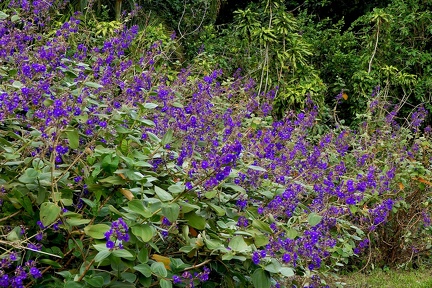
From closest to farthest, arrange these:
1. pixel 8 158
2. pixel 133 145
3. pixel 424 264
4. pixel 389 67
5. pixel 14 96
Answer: pixel 8 158 → pixel 14 96 → pixel 133 145 → pixel 424 264 → pixel 389 67

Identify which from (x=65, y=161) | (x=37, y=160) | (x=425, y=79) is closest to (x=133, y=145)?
(x=65, y=161)

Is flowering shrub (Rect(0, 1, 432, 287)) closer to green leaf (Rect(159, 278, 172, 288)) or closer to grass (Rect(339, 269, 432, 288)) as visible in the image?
green leaf (Rect(159, 278, 172, 288))

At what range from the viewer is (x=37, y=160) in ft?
6.47

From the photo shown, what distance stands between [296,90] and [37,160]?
236 inches

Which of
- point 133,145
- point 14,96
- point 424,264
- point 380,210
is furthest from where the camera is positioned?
point 424,264

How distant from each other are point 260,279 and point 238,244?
0.15 meters

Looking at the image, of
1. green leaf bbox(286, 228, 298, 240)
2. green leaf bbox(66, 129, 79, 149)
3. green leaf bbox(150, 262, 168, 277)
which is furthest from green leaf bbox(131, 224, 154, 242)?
green leaf bbox(286, 228, 298, 240)

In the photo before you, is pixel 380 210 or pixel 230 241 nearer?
pixel 230 241

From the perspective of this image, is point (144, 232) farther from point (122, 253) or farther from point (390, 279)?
point (390, 279)

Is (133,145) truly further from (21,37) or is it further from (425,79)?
(425,79)

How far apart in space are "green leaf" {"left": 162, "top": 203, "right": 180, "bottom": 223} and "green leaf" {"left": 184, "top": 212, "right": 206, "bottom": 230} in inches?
7.3

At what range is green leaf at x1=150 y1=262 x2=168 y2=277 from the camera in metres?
1.90

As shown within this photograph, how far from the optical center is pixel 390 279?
15.8 feet

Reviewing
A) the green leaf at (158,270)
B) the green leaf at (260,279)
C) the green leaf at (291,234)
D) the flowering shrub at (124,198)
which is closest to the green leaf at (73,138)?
the flowering shrub at (124,198)
